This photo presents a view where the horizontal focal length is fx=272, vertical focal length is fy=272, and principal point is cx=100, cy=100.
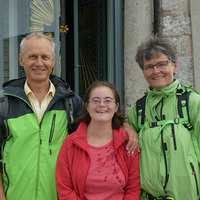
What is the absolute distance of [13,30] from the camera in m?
3.05

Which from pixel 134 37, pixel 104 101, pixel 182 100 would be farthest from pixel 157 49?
pixel 134 37

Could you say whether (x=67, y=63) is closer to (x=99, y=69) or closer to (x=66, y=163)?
(x=99, y=69)

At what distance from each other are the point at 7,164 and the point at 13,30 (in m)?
1.81

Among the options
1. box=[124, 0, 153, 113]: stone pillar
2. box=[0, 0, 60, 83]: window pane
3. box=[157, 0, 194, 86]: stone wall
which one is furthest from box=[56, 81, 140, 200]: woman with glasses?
box=[157, 0, 194, 86]: stone wall

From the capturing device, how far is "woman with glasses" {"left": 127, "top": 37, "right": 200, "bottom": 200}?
167cm

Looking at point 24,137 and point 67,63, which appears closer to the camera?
point 24,137

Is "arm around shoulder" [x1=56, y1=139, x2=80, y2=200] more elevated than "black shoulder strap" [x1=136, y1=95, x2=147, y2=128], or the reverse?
"black shoulder strap" [x1=136, y1=95, x2=147, y2=128]

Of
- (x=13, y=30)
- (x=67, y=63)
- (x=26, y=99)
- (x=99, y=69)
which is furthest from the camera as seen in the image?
(x=67, y=63)

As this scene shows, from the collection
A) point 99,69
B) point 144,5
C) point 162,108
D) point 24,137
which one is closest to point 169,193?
point 162,108

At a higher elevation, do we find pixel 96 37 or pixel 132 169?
pixel 96 37

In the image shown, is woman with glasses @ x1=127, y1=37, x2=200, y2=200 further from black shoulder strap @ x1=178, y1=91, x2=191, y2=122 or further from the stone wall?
the stone wall

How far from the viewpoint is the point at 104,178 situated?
1745 millimetres

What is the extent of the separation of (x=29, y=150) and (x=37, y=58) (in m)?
0.62

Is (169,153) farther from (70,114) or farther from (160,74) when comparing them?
(70,114)
